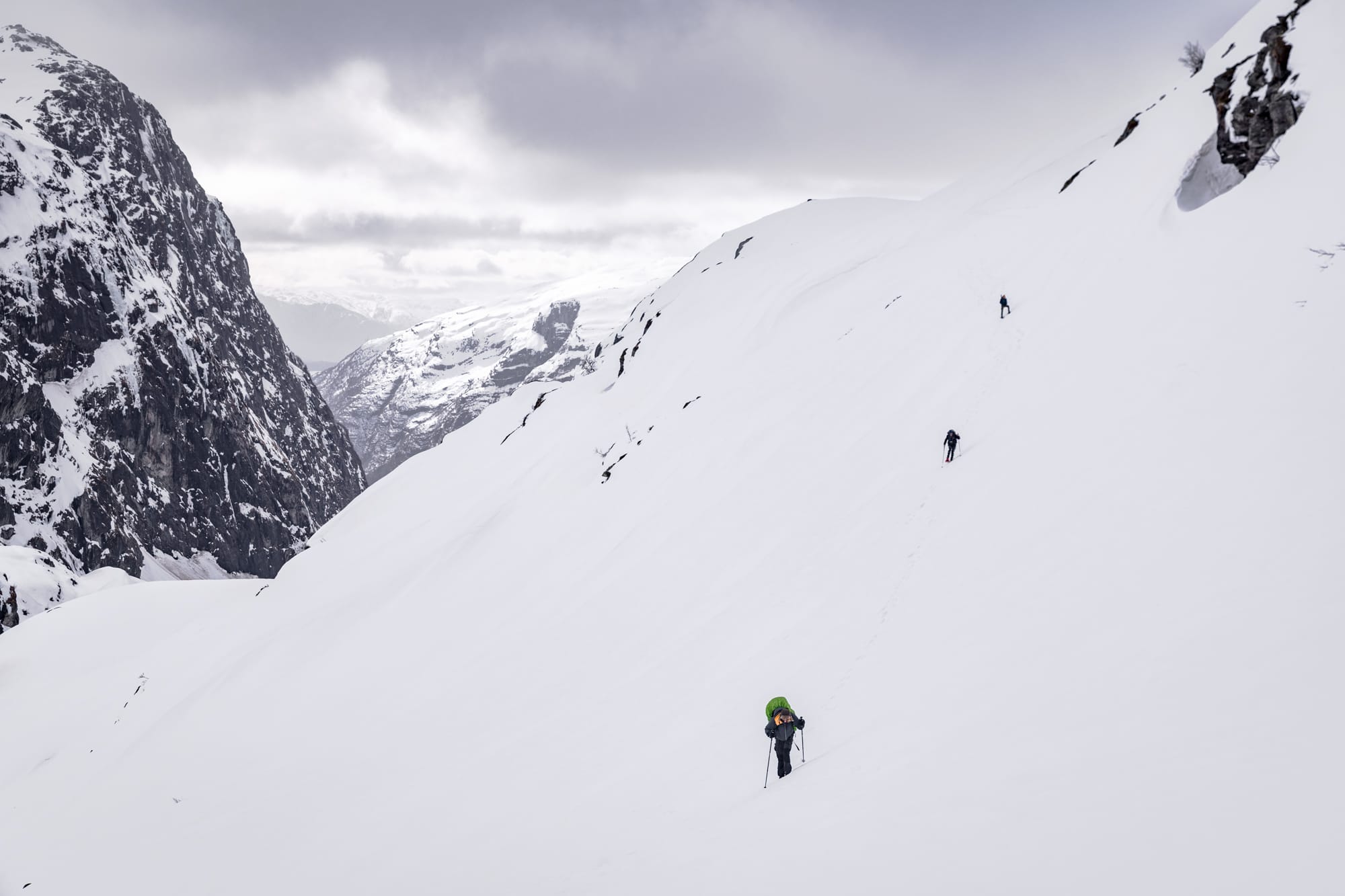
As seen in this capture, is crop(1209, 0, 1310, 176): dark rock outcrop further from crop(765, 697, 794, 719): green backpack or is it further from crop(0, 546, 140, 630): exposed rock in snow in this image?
crop(0, 546, 140, 630): exposed rock in snow

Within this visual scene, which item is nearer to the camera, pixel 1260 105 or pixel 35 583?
pixel 1260 105

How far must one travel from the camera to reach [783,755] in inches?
364

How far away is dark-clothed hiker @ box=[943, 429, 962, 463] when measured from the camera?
49.5 ft

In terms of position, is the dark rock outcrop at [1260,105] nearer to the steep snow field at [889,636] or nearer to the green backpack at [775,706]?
the steep snow field at [889,636]

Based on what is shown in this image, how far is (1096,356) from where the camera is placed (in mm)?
15148

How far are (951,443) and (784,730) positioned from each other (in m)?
8.62

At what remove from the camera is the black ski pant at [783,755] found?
9180mm

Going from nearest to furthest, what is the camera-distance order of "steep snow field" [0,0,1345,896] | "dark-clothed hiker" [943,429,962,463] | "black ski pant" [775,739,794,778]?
"steep snow field" [0,0,1345,896] < "black ski pant" [775,739,794,778] < "dark-clothed hiker" [943,429,962,463]

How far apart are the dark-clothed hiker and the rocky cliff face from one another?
144845 mm

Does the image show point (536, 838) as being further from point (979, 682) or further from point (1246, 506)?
point (1246, 506)

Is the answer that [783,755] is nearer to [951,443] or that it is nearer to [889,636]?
[889,636]

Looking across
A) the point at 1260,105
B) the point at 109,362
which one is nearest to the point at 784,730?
the point at 1260,105

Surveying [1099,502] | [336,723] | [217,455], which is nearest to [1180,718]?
[1099,502]

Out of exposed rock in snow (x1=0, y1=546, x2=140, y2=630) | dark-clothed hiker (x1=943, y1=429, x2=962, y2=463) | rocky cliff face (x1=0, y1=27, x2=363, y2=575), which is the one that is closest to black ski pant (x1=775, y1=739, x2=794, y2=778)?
dark-clothed hiker (x1=943, y1=429, x2=962, y2=463)
